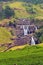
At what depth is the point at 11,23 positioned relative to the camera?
642 feet

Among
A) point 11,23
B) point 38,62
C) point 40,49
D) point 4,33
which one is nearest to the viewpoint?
point 38,62

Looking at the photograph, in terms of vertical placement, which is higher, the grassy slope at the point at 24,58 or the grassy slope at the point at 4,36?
the grassy slope at the point at 24,58

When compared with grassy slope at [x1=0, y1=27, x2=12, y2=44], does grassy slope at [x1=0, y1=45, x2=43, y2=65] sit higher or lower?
higher

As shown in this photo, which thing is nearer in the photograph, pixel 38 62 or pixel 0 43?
pixel 38 62

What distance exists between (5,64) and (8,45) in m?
54.7

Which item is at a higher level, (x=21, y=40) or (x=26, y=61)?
(x=26, y=61)

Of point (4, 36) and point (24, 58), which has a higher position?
point (24, 58)

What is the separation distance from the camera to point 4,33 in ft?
587

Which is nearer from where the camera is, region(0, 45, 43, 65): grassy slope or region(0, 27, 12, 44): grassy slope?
region(0, 45, 43, 65): grassy slope

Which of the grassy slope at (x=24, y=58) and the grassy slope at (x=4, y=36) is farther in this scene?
the grassy slope at (x=4, y=36)

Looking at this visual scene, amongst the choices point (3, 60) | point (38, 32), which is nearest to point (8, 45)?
point (38, 32)

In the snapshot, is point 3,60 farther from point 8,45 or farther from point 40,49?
point 8,45

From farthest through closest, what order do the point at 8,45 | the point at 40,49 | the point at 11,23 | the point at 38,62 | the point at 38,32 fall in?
the point at 11,23 → the point at 38,32 → the point at 8,45 → the point at 40,49 → the point at 38,62

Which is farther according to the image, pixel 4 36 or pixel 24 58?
pixel 4 36
